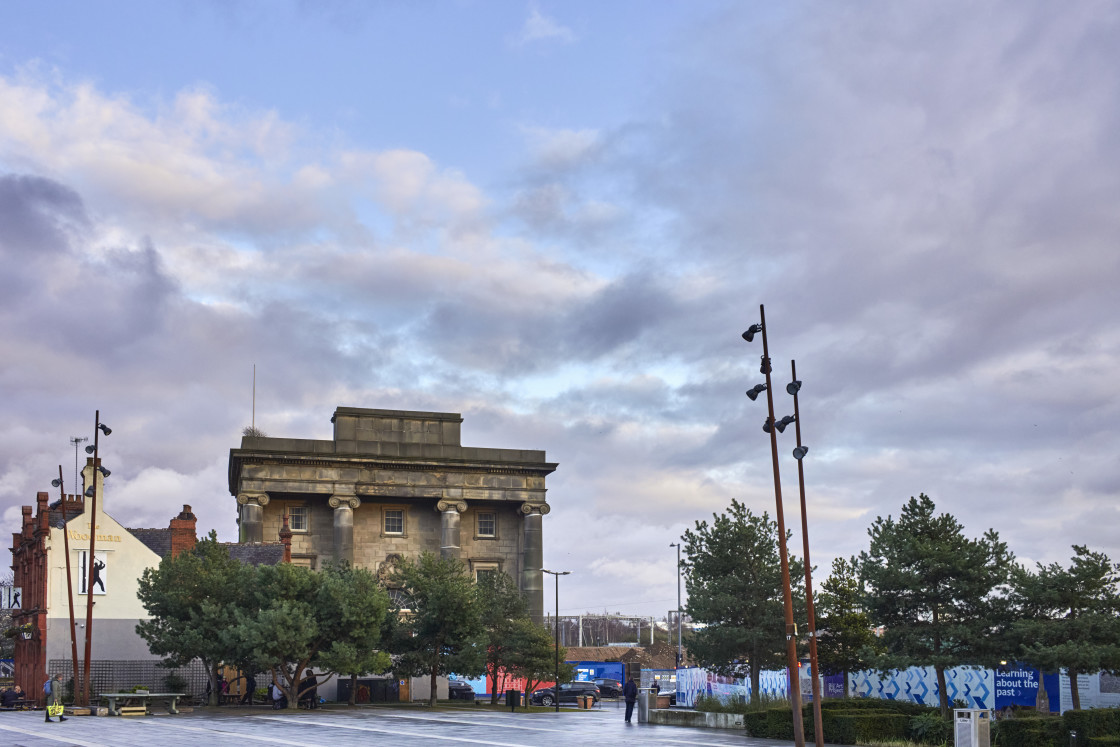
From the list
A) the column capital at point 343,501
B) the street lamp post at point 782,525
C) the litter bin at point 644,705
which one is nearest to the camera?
the street lamp post at point 782,525

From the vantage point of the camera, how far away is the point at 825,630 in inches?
2088

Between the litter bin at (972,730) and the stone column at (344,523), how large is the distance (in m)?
50.0

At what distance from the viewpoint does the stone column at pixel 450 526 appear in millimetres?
78062

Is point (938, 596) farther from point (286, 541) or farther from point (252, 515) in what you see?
point (252, 515)

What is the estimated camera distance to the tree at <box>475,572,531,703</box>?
60.8m

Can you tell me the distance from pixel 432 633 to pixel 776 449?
30.3m

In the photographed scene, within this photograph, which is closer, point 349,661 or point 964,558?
point 964,558

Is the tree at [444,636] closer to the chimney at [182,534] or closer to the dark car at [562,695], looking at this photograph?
the dark car at [562,695]

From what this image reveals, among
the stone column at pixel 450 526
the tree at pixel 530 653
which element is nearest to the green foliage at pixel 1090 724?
the tree at pixel 530 653

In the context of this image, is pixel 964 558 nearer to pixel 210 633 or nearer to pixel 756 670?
pixel 756 670

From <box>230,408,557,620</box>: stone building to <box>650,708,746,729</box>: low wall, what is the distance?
101ft

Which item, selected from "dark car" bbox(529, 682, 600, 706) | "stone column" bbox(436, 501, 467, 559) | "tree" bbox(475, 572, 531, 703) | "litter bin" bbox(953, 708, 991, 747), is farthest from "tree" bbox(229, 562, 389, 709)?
"litter bin" bbox(953, 708, 991, 747)

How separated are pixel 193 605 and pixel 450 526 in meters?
25.3

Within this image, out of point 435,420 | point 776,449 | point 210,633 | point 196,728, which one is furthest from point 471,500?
point 776,449
